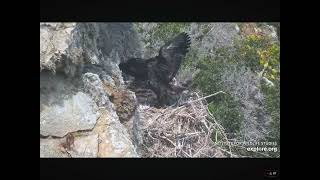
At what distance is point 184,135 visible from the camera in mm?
8609

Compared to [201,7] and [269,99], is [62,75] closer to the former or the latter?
[201,7]

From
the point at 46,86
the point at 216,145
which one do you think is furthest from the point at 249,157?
the point at 46,86

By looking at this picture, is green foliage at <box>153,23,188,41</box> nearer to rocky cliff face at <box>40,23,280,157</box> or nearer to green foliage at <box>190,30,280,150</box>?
rocky cliff face at <box>40,23,280,157</box>

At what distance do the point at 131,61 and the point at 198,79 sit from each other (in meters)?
0.69

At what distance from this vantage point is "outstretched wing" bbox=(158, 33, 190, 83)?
8688mm

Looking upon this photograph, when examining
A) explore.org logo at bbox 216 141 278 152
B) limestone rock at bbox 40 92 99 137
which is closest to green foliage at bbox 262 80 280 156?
explore.org logo at bbox 216 141 278 152

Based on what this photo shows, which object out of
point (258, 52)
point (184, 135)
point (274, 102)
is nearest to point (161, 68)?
point (184, 135)

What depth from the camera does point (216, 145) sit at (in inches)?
339

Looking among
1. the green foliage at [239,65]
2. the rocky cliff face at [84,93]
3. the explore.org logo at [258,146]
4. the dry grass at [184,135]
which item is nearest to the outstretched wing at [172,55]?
the green foliage at [239,65]

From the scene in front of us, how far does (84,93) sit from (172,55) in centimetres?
95

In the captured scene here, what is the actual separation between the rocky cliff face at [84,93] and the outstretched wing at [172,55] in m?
0.34

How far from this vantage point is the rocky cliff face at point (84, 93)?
852 centimetres

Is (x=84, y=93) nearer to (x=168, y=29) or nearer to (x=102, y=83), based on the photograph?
(x=102, y=83)

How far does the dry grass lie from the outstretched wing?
0.44 m
